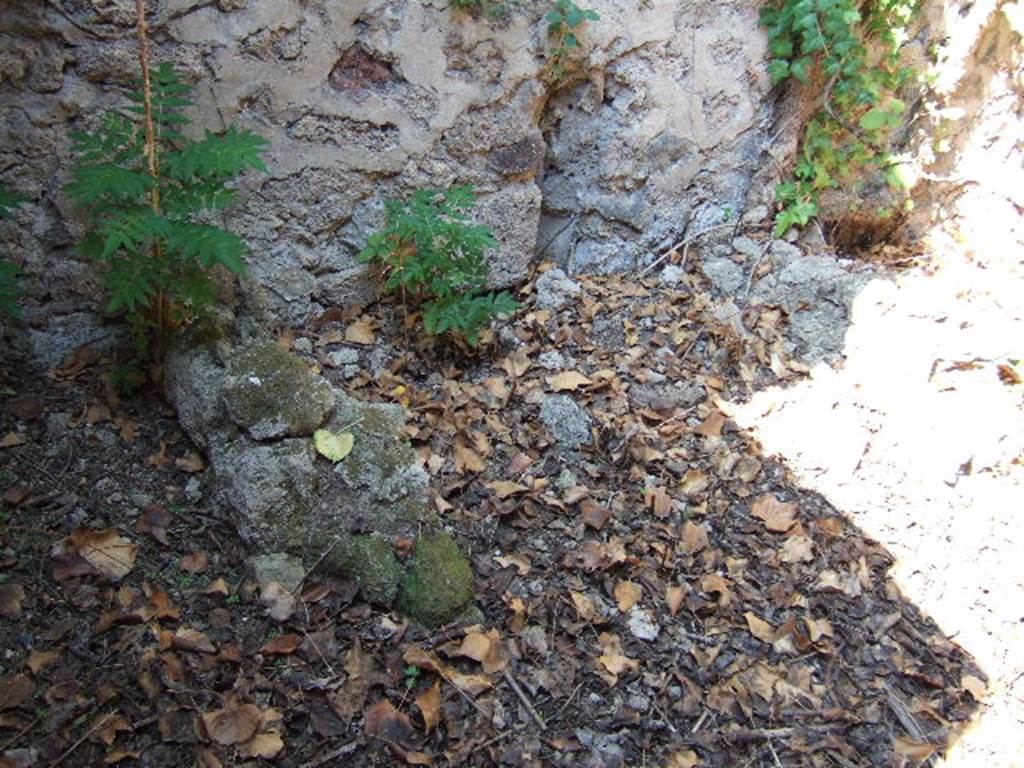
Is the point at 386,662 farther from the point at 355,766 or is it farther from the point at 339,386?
the point at 339,386

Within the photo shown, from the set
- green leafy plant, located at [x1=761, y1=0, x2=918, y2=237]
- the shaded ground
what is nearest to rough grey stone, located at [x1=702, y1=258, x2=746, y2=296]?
green leafy plant, located at [x1=761, y1=0, x2=918, y2=237]

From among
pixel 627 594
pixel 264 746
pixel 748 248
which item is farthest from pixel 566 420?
pixel 748 248

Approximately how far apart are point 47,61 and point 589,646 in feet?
8.28

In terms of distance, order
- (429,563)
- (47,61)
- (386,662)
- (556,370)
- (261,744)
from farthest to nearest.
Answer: (556,370)
(47,61)
(429,563)
(386,662)
(261,744)

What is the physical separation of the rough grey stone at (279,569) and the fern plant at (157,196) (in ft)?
2.67

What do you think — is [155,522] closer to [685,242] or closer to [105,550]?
[105,550]

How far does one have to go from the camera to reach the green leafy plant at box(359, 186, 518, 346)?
3000mm

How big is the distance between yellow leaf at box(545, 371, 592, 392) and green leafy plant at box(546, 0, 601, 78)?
137 centimetres

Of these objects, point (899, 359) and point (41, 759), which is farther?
point (899, 359)

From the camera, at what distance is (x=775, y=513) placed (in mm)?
2900

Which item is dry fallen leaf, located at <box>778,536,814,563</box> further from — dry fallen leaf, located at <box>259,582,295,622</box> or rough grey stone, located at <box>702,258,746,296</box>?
dry fallen leaf, located at <box>259,582,295,622</box>

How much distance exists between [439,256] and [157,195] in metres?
1.02

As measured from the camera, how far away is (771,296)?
13.0 feet

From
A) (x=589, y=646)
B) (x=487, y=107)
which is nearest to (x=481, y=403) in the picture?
(x=589, y=646)
